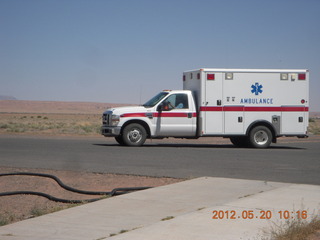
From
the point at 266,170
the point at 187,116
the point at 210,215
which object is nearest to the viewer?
the point at 210,215

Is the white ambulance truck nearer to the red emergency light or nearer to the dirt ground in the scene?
the red emergency light

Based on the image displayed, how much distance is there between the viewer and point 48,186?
12375 mm

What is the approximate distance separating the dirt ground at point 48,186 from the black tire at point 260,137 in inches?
420

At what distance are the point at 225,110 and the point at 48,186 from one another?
11659 mm

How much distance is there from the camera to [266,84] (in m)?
23.1

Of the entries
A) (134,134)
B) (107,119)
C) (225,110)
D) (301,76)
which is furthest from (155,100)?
(301,76)

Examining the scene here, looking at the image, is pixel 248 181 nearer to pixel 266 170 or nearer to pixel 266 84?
pixel 266 170

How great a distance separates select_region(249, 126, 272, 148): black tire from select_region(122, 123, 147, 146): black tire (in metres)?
4.40

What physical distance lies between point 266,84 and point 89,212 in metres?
15.3

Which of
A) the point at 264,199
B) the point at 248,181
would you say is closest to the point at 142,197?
the point at 264,199

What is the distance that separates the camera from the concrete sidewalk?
25.0ft

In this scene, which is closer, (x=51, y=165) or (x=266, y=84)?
(x=51, y=165)

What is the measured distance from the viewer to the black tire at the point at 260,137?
2314 centimetres

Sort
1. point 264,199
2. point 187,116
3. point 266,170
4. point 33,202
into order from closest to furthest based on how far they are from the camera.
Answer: point 264,199, point 33,202, point 266,170, point 187,116
